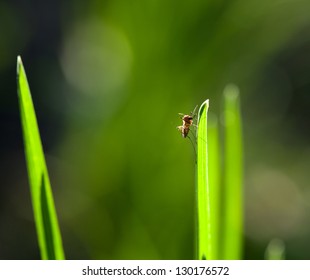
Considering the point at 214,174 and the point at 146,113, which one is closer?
the point at 214,174

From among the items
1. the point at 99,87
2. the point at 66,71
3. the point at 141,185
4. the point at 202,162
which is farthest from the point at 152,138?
the point at 202,162

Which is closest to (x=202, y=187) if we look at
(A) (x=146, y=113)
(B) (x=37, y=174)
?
(B) (x=37, y=174)

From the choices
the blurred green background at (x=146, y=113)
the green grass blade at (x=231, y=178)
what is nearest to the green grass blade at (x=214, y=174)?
the green grass blade at (x=231, y=178)

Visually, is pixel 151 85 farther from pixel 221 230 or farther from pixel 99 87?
pixel 221 230

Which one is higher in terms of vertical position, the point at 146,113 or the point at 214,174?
the point at 146,113

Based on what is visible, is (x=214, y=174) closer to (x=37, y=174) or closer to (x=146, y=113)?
(x=37, y=174)
